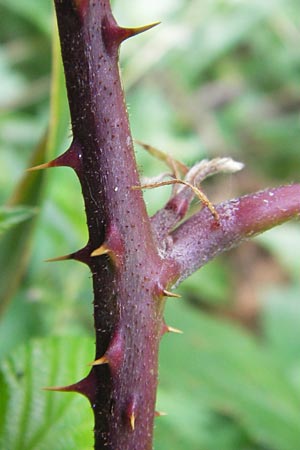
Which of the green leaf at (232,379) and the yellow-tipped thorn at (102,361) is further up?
the yellow-tipped thorn at (102,361)

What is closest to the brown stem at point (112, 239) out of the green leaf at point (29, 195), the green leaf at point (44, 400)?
the green leaf at point (44, 400)

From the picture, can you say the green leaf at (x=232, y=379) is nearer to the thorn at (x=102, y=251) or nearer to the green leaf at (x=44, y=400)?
the green leaf at (x=44, y=400)

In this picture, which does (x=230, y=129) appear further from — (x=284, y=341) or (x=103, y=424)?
(x=103, y=424)

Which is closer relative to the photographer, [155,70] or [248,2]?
[248,2]

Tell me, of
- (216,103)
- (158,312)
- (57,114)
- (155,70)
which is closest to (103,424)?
(158,312)

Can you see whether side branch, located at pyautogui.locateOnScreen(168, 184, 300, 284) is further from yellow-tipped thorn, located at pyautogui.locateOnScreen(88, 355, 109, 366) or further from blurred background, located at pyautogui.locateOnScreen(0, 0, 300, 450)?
blurred background, located at pyautogui.locateOnScreen(0, 0, 300, 450)
